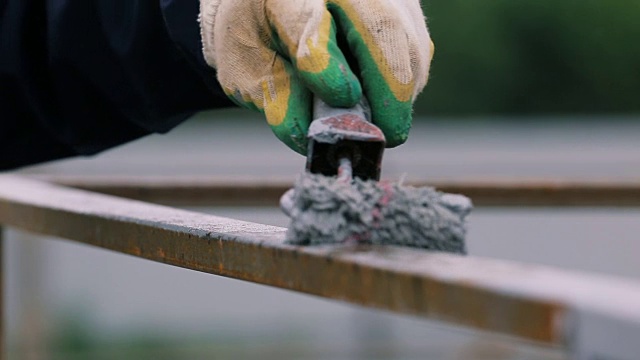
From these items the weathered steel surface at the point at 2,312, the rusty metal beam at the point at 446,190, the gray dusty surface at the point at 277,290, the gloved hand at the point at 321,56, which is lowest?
the gray dusty surface at the point at 277,290

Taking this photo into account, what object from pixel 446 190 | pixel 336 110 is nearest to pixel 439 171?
pixel 446 190

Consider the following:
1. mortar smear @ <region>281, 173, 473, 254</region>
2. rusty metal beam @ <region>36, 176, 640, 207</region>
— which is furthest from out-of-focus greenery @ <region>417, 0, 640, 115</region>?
mortar smear @ <region>281, 173, 473, 254</region>

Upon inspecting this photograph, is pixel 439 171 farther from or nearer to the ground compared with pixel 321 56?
nearer to the ground

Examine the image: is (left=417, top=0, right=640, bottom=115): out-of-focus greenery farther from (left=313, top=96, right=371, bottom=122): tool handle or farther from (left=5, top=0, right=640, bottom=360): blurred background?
(left=313, top=96, right=371, bottom=122): tool handle

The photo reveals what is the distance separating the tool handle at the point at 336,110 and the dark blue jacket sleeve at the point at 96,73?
221mm

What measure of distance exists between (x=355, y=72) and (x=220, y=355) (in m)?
4.02

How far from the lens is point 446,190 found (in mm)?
2047

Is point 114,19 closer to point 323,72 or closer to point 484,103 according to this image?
point 323,72

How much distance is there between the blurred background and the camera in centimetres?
472

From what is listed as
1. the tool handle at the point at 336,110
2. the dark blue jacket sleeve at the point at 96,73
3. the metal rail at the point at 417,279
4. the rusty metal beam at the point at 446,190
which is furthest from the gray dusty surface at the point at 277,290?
the tool handle at the point at 336,110

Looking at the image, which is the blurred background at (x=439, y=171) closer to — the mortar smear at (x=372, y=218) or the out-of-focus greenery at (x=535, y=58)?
the out-of-focus greenery at (x=535, y=58)

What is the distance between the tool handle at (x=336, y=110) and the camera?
936 mm

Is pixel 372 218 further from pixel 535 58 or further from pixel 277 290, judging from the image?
pixel 535 58

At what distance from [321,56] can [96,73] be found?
1.55ft
